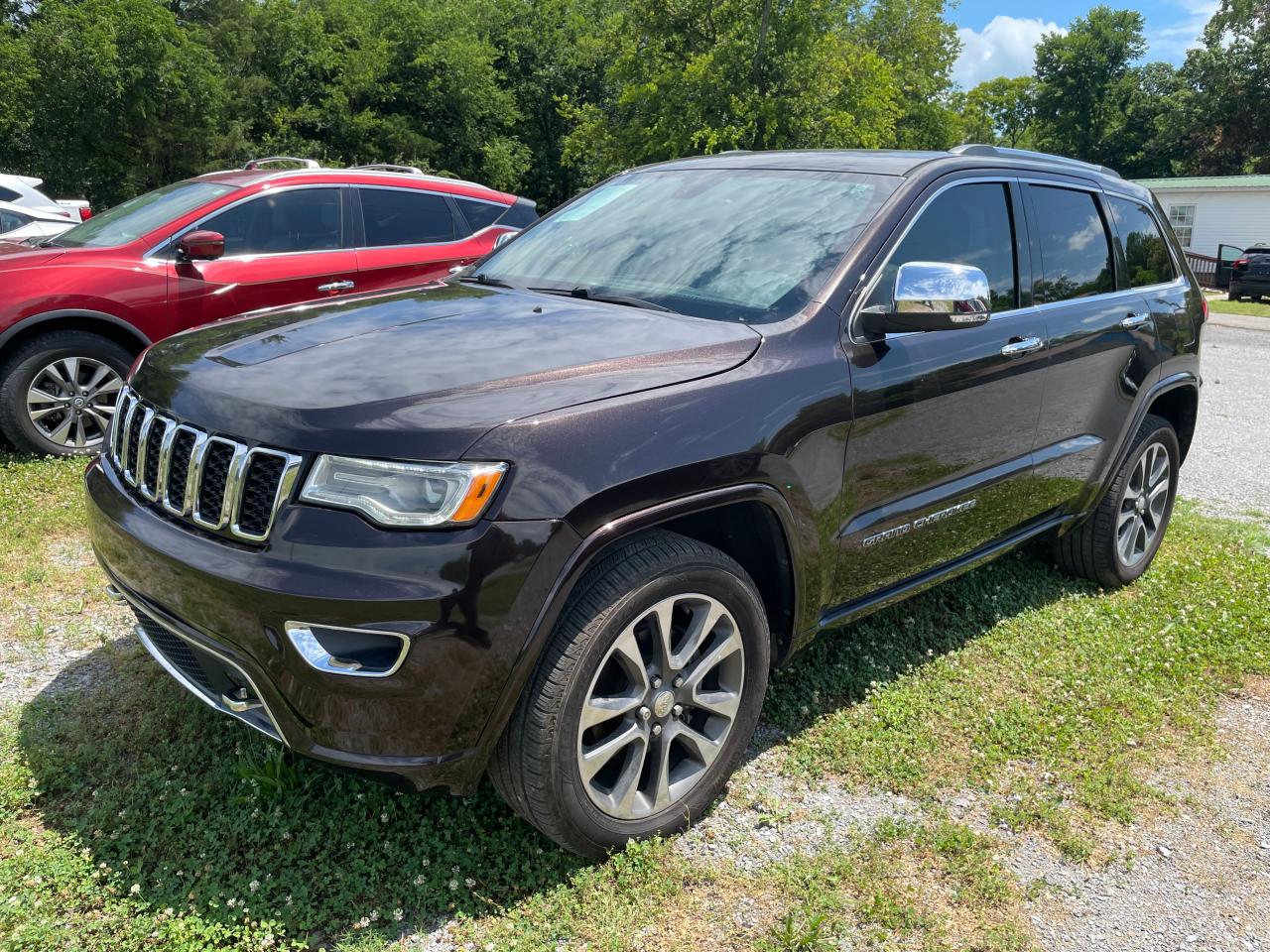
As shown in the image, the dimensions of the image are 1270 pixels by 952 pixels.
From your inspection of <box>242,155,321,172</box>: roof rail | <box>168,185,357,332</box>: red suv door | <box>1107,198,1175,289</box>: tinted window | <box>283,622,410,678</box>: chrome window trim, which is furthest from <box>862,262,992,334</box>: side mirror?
<box>242,155,321,172</box>: roof rail

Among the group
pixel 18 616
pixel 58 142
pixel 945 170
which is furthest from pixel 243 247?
pixel 58 142

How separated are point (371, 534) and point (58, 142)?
32053mm

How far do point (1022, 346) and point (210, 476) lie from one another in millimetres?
2797

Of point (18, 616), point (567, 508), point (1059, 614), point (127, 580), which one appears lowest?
point (18, 616)

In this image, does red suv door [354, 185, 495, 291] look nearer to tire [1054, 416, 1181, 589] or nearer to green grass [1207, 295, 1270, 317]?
tire [1054, 416, 1181, 589]

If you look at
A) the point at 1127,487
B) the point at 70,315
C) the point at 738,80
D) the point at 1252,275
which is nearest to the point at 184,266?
the point at 70,315

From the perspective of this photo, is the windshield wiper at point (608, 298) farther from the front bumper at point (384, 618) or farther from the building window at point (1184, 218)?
the building window at point (1184, 218)

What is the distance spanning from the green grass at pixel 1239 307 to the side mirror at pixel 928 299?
906 inches

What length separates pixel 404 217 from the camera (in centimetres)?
716

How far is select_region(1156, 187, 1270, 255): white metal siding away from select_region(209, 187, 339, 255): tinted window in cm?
3537

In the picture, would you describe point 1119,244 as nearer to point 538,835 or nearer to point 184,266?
point 538,835

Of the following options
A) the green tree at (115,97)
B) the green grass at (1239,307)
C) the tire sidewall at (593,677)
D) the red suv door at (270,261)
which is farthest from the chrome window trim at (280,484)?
the green tree at (115,97)

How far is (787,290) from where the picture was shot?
9.87 ft

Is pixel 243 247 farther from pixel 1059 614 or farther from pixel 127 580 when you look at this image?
pixel 1059 614
